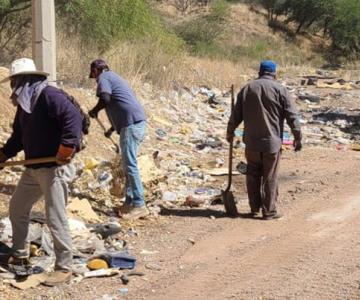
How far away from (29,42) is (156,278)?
1017 centimetres

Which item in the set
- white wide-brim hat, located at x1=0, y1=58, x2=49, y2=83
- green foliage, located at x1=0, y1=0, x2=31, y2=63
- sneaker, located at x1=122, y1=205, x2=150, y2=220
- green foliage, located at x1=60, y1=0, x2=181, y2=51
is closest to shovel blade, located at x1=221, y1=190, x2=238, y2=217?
sneaker, located at x1=122, y1=205, x2=150, y2=220

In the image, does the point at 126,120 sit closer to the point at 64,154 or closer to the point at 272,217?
the point at 272,217

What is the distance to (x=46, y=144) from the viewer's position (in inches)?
206

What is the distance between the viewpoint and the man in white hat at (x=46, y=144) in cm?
509

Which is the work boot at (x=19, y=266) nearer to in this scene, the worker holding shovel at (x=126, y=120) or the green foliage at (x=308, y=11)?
the worker holding shovel at (x=126, y=120)

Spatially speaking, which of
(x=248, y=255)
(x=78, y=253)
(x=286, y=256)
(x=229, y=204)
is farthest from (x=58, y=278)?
(x=229, y=204)

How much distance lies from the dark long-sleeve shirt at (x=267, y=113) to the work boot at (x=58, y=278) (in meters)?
2.77

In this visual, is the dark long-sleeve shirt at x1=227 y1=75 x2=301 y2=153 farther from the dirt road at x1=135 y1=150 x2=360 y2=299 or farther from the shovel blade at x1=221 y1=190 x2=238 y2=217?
the dirt road at x1=135 y1=150 x2=360 y2=299

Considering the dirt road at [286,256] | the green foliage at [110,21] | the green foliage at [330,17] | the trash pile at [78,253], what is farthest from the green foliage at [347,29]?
the trash pile at [78,253]

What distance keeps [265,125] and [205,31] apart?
34049 mm

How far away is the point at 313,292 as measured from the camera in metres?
5.30

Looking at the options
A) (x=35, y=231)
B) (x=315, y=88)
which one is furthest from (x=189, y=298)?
(x=315, y=88)

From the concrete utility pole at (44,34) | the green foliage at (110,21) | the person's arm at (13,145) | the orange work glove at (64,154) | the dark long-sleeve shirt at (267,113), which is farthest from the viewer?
the green foliage at (110,21)

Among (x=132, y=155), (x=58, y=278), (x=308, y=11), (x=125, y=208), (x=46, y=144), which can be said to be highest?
(x=46, y=144)
